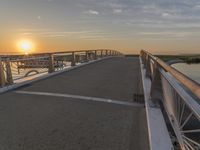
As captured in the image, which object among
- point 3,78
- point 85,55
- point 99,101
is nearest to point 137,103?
point 99,101

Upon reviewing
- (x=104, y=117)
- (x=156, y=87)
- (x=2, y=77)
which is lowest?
(x=104, y=117)

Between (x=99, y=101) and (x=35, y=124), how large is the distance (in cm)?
255

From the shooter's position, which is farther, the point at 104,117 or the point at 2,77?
the point at 2,77

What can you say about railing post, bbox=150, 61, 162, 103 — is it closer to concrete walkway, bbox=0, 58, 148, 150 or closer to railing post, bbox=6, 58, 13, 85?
concrete walkway, bbox=0, 58, 148, 150

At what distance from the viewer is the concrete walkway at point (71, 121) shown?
4234 millimetres

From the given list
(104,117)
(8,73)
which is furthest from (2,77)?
(104,117)

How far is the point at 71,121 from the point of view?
17.6ft

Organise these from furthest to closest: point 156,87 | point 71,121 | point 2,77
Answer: point 2,77
point 156,87
point 71,121

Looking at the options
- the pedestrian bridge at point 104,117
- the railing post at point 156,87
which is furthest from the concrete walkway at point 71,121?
the railing post at point 156,87

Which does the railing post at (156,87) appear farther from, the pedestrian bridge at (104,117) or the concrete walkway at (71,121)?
the concrete walkway at (71,121)

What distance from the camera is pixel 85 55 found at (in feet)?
75.0

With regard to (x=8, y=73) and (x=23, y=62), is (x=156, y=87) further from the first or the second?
(x=23, y=62)

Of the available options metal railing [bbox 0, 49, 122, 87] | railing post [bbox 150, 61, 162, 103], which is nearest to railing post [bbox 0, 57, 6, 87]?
metal railing [bbox 0, 49, 122, 87]

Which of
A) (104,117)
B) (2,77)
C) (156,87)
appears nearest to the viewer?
(104,117)
